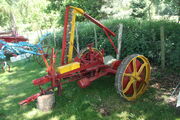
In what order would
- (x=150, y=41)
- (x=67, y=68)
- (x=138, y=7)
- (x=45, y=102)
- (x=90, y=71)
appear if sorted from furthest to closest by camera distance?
(x=138, y=7) → (x=150, y=41) → (x=90, y=71) → (x=45, y=102) → (x=67, y=68)

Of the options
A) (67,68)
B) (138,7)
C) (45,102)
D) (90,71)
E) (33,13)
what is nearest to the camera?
(67,68)

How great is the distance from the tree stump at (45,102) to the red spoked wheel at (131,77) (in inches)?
59.9

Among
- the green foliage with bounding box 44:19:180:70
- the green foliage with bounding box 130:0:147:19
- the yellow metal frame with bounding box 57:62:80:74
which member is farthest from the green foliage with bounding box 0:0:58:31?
the yellow metal frame with bounding box 57:62:80:74

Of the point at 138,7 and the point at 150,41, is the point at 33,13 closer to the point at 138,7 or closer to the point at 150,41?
the point at 138,7

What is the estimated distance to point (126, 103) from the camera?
3648mm

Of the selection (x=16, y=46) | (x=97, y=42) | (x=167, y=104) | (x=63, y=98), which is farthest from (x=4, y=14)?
(x=167, y=104)

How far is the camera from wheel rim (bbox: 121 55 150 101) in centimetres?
354

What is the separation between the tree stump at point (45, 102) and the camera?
11.6 ft

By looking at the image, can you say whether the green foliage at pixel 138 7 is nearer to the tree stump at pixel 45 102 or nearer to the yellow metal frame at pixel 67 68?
the yellow metal frame at pixel 67 68

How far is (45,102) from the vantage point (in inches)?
141

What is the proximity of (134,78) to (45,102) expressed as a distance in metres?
2.08

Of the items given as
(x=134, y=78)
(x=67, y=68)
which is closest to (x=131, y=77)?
(x=134, y=78)

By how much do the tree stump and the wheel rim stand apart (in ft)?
5.36

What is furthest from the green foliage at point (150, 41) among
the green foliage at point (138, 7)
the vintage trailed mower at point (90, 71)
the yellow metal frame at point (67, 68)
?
the green foliage at point (138, 7)
